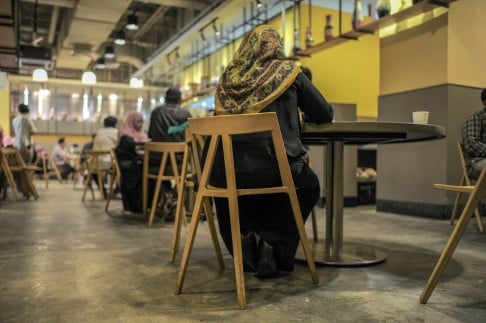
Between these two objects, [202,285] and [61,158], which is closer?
[202,285]

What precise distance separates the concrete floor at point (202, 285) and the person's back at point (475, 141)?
1.88 feet

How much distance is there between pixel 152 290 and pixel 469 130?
9.79 ft

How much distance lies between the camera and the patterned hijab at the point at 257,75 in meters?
2.06

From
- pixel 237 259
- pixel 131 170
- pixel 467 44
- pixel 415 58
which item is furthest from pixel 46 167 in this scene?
pixel 237 259

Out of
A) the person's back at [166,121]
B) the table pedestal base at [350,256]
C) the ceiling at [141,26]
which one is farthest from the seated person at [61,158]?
the table pedestal base at [350,256]

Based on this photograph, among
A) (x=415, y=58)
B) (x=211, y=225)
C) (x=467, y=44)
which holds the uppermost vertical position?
(x=467, y=44)

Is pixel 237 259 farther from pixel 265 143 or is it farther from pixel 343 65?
pixel 343 65

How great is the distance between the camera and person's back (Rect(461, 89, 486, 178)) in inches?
144

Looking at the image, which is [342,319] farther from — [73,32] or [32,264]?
[73,32]

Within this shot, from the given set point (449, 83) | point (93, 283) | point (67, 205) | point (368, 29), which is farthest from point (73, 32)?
point (93, 283)

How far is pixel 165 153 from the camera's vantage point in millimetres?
3592

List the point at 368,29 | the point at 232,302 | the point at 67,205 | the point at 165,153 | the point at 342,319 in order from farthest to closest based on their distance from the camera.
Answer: the point at 67,205 < the point at 368,29 < the point at 165,153 < the point at 232,302 < the point at 342,319

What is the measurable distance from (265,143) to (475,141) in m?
2.41

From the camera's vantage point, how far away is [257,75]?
6.88ft
